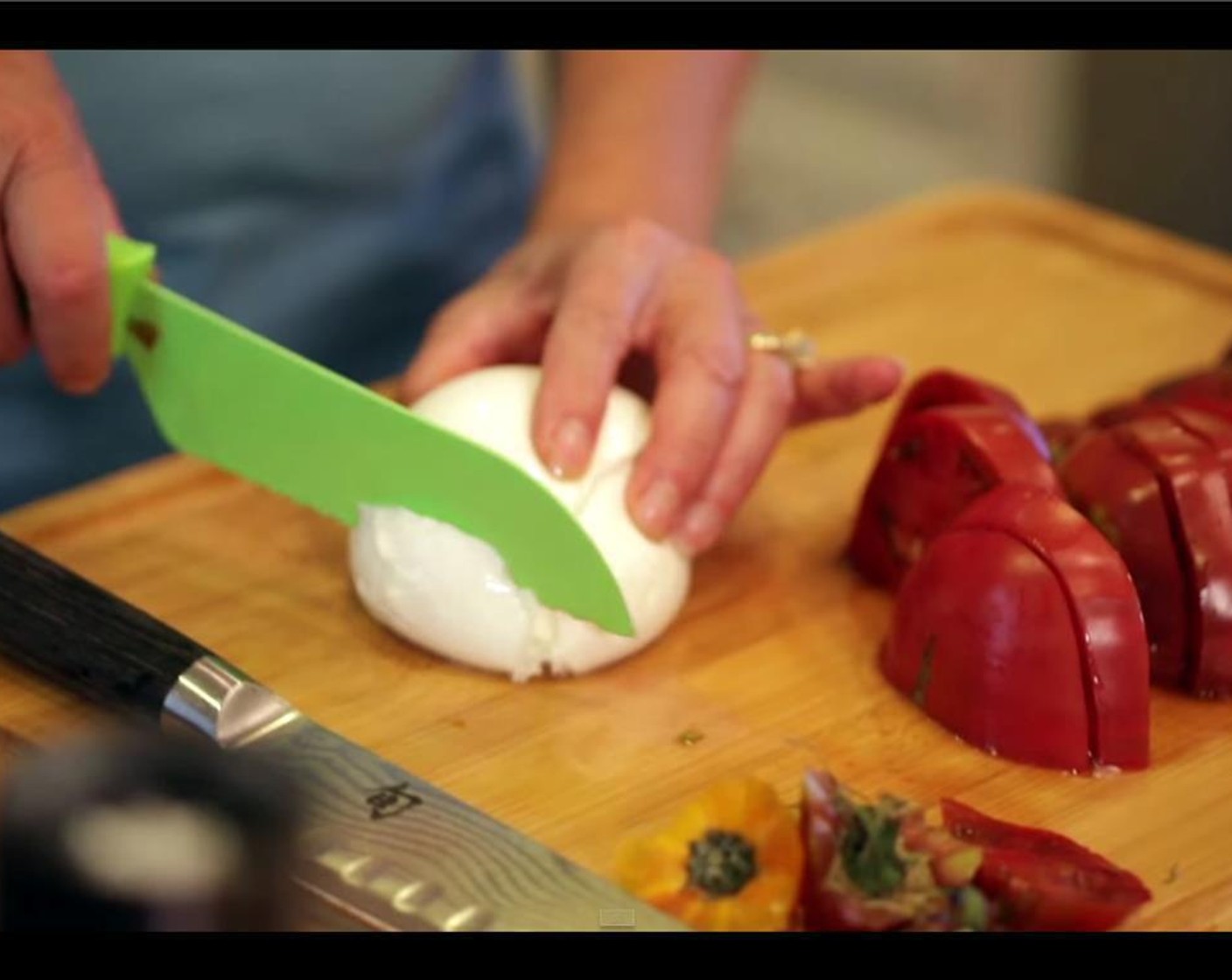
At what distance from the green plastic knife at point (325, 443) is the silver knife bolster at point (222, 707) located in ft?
0.59

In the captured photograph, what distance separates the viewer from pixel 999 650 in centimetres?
109

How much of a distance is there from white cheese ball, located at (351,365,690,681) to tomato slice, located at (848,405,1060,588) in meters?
0.14

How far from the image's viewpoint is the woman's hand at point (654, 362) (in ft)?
3.98

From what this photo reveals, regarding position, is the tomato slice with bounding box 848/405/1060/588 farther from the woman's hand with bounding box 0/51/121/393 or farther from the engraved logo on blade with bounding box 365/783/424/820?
the woman's hand with bounding box 0/51/121/393

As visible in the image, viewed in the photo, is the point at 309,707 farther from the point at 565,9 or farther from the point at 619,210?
the point at 565,9

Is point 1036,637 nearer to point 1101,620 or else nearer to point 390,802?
point 1101,620

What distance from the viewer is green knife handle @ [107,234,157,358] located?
47.9 inches

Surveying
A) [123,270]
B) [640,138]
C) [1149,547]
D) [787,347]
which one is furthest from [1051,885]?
[640,138]

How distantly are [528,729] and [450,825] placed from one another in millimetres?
171

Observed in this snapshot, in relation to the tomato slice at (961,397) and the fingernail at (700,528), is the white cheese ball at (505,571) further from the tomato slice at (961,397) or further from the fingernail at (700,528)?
the tomato slice at (961,397)

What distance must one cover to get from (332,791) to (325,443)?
28 cm

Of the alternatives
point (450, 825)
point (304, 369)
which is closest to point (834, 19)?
point (304, 369)

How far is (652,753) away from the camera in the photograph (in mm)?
1117

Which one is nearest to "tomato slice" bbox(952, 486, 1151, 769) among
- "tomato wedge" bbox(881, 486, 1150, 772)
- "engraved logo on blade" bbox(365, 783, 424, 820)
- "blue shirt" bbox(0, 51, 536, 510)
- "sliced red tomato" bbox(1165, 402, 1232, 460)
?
"tomato wedge" bbox(881, 486, 1150, 772)
